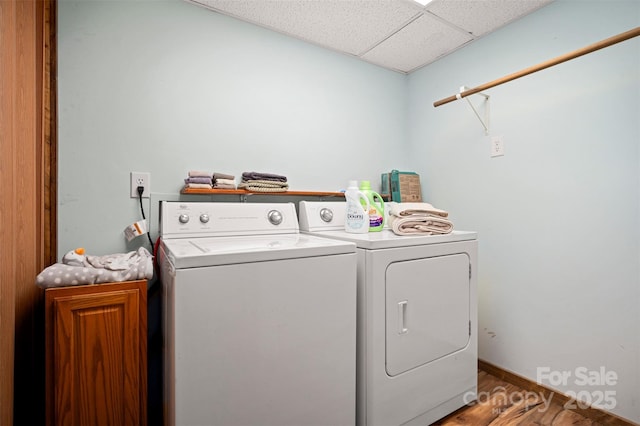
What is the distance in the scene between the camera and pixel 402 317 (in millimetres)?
1389

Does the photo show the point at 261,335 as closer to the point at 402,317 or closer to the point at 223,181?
the point at 402,317

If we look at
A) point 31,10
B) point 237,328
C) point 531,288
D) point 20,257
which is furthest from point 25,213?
point 531,288

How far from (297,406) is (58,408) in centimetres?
80

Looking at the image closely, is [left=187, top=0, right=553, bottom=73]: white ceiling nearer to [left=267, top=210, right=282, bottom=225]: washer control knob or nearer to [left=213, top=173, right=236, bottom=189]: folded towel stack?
[left=213, top=173, right=236, bottom=189]: folded towel stack

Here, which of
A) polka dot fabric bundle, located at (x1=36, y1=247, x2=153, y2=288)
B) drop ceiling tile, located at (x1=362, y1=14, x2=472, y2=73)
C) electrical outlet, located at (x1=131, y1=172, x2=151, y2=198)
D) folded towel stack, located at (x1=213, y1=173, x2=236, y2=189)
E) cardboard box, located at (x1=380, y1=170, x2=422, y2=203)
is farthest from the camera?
cardboard box, located at (x1=380, y1=170, x2=422, y2=203)

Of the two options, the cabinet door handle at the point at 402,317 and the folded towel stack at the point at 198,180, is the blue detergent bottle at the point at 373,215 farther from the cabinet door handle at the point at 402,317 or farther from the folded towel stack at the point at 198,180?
the folded towel stack at the point at 198,180

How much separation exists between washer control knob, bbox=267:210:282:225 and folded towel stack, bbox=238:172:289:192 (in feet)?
0.49

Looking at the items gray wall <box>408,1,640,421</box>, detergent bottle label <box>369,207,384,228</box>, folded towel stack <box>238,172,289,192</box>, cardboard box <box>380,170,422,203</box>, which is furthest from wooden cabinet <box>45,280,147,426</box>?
gray wall <box>408,1,640,421</box>

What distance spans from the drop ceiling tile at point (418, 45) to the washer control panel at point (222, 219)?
4.51 feet

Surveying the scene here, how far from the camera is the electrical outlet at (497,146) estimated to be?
6.60ft

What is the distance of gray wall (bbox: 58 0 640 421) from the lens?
1529mm

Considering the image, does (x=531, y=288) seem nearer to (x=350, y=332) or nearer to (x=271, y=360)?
(x=350, y=332)

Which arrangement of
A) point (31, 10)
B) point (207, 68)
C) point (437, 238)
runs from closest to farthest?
point (31, 10) → point (437, 238) → point (207, 68)

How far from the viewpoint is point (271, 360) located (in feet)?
3.63
